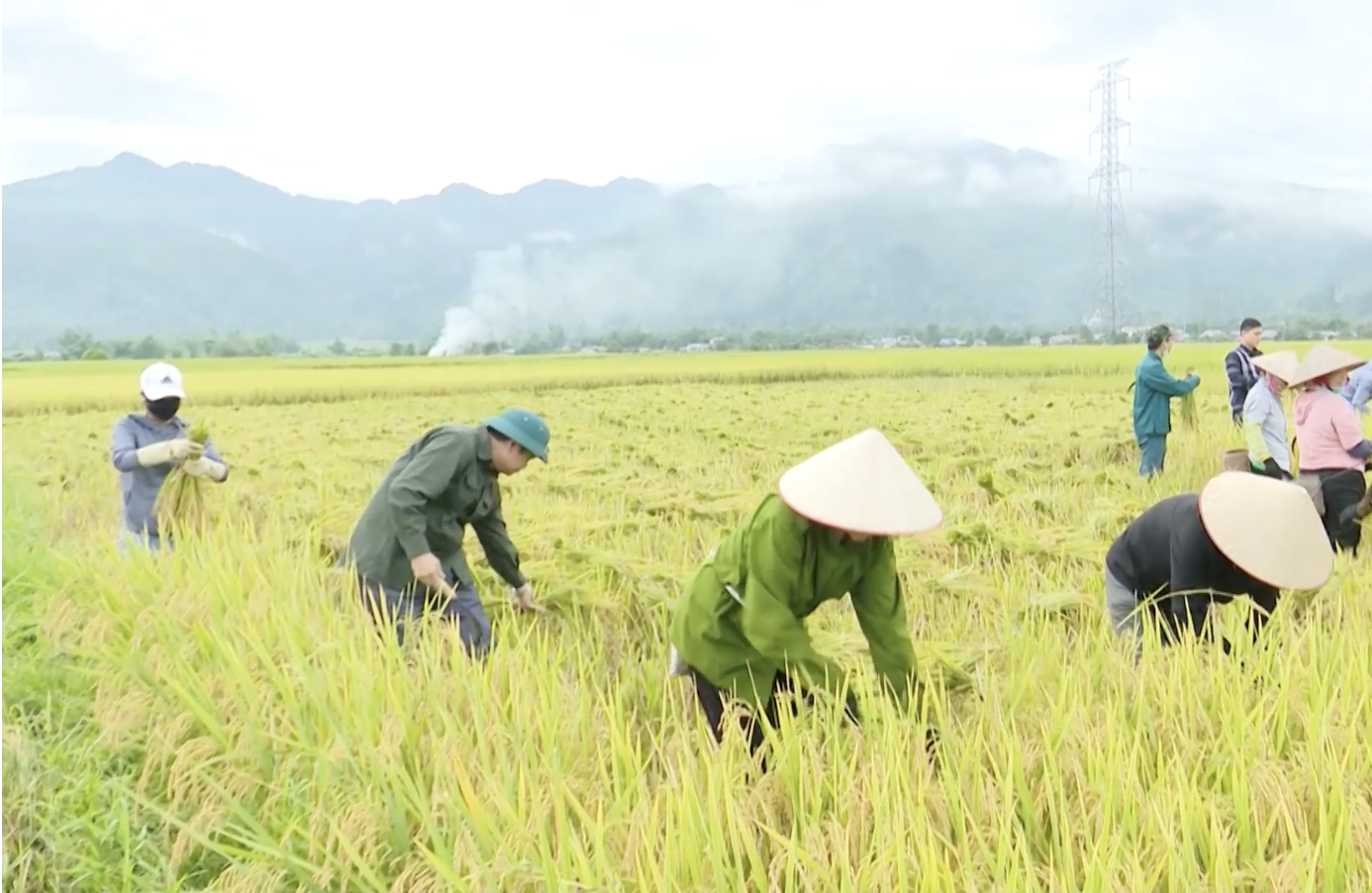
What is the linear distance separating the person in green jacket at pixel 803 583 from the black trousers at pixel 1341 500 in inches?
132

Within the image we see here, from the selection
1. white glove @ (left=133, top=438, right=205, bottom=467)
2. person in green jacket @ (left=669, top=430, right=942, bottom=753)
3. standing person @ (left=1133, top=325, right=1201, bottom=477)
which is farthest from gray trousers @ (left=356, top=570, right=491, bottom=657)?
standing person @ (left=1133, top=325, right=1201, bottom=477)

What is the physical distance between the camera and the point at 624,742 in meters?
2.29

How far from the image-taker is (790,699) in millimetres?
2688

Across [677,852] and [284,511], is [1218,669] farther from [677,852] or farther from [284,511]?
[284,511]

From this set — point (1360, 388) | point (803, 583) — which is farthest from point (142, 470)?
point (1360, 388)

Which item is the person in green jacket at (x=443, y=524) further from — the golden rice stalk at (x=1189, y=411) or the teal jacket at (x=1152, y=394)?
the golden rice stalk at (x=1189, y=411)

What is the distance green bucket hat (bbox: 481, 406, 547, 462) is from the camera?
3.34 meters

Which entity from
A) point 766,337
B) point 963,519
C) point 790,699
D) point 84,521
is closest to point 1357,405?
point 963,519

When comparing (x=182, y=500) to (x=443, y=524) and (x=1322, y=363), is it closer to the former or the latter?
(x=443, y=524)

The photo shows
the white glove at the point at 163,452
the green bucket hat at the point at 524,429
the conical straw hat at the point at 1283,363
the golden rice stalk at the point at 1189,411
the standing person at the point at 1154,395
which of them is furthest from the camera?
the golden rice stalk at the point at 1189,411

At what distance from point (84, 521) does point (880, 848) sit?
21.8 feet

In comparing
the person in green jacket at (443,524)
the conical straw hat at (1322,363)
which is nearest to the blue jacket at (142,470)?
the person in green jacket at (443,524)

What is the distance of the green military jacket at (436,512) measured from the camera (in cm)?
343

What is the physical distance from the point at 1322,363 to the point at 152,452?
5.52 metres
